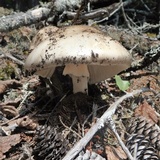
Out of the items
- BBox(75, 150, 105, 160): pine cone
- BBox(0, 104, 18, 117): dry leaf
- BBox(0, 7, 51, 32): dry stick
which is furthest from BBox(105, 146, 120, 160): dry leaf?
BBox(0, 7, 51, 32): dry stick

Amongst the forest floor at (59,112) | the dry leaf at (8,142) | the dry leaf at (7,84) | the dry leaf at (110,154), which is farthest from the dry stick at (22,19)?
the dry leaf at (110,154)

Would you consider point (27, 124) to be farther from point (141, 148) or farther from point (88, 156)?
point (141, 148)

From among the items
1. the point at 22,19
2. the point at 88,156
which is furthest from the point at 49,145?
→ the point at 22,19

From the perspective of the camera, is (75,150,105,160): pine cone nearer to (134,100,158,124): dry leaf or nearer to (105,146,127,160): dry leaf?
(105,146,127,160): dry leaf

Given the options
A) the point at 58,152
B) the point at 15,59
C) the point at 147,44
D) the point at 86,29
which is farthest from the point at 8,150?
the point at 147,44

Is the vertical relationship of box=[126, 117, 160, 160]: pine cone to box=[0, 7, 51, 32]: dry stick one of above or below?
below

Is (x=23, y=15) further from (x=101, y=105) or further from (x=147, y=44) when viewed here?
(x=101, y=105)
